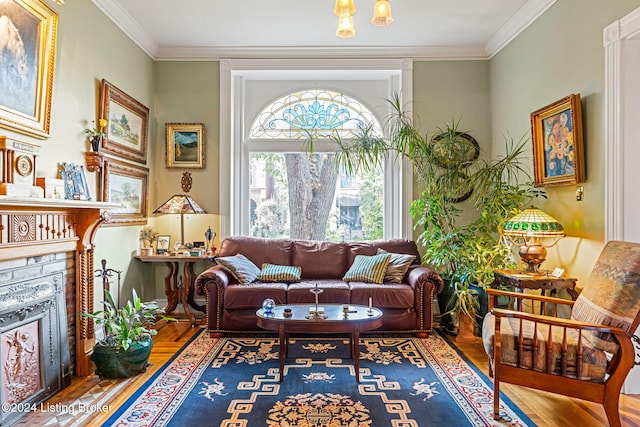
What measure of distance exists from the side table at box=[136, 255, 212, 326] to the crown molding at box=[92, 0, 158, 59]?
2.24 metres

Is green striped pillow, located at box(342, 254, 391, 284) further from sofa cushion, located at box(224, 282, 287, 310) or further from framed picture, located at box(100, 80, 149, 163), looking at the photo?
framed picture, located at box(100, 80, 149, 163)

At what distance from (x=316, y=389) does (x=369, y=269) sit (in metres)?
1.69

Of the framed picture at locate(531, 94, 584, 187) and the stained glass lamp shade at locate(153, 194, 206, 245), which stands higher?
the framed picture at locate(531, 94, 584, 187)

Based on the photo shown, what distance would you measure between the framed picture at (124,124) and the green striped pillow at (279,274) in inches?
69.3

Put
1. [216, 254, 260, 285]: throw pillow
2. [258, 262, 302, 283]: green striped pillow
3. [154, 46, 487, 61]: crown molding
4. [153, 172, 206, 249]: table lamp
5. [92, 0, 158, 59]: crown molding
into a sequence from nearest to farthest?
[92, 0, 158, 59]: crown molding, [216, 254, 260, 285]: throw pillow, [258, 262, 302, 283]: green striped pillow, [153, 172, 206, 249]: table lamp, [154, 46, 487, 61]: crown molding

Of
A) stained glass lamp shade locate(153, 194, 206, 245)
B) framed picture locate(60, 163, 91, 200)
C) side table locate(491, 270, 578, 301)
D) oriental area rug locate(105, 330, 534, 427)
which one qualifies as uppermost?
framed picture locate(60, 163, 91, 200)

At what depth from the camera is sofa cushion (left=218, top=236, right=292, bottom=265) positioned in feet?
15.7

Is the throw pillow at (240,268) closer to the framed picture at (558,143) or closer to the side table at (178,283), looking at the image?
the side table at (178,283)

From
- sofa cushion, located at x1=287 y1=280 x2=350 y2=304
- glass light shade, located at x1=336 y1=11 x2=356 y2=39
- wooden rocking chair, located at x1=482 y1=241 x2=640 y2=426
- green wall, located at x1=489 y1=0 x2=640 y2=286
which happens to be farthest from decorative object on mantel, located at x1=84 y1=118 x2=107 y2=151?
green wall, located at x1=489 y1=0 x2=640 y2=286

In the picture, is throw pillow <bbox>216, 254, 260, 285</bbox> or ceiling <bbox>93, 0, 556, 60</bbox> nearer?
ceiling <bbox>93, 0, 556, 60</bbox>

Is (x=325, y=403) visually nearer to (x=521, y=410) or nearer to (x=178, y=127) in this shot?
(x=521, y=410)

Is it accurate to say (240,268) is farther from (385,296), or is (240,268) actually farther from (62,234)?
(62,234)

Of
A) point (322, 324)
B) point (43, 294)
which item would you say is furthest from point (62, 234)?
point (322, 324)

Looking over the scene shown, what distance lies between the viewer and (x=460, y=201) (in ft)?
16.6
